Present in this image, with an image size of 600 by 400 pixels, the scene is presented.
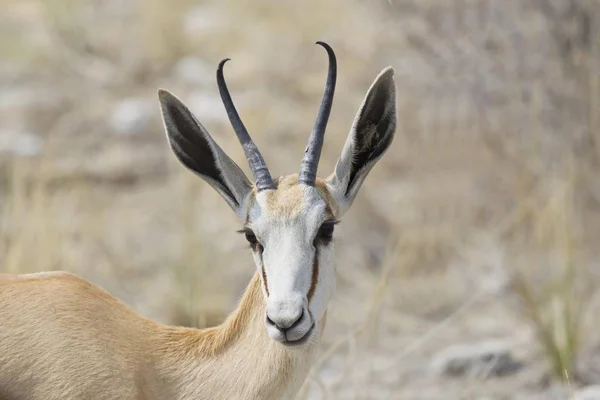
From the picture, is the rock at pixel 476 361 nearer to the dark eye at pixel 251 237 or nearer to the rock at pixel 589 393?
the rock at pixel 589 393

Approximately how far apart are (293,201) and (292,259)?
0.31 m

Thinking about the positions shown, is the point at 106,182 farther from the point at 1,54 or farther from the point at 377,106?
the point at 377,106

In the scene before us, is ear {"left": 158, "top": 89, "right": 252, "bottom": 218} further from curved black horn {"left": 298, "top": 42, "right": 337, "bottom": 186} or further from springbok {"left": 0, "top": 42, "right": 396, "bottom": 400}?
curved black horn {"left": 298, "top": 42, "right": 337, "bottom": 186}

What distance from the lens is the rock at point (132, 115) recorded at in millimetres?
14406

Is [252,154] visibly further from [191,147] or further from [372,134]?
[372,134]

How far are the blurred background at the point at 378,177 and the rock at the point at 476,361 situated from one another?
2 centimetres

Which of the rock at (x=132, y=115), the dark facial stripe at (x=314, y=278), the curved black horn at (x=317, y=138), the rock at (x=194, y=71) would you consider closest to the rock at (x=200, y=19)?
the rock at (x=194, y=71)

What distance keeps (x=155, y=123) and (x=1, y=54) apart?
287 centimetres

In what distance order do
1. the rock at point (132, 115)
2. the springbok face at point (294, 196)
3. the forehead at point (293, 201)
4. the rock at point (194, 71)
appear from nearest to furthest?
the springbok face at point (294, 196) < the forehead at point (293, 201) < the rock at point (132, 115) < the rock at point (194, 71)

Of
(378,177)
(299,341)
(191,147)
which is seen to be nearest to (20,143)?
(378,177)

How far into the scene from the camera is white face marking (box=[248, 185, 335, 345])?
14.8 ft

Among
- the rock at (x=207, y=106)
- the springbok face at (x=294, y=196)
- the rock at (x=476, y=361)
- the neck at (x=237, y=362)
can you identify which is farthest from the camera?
the rock at (x=207, y=106)

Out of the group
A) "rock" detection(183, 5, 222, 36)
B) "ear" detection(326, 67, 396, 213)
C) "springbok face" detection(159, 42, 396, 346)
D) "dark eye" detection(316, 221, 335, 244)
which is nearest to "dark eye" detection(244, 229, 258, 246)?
"springbok face" detection(159, 42, 396, 346)

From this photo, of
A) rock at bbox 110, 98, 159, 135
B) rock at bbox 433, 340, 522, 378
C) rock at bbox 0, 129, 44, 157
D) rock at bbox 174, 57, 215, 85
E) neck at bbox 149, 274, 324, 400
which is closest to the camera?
neck at bbox 149, 274, 324, 400
